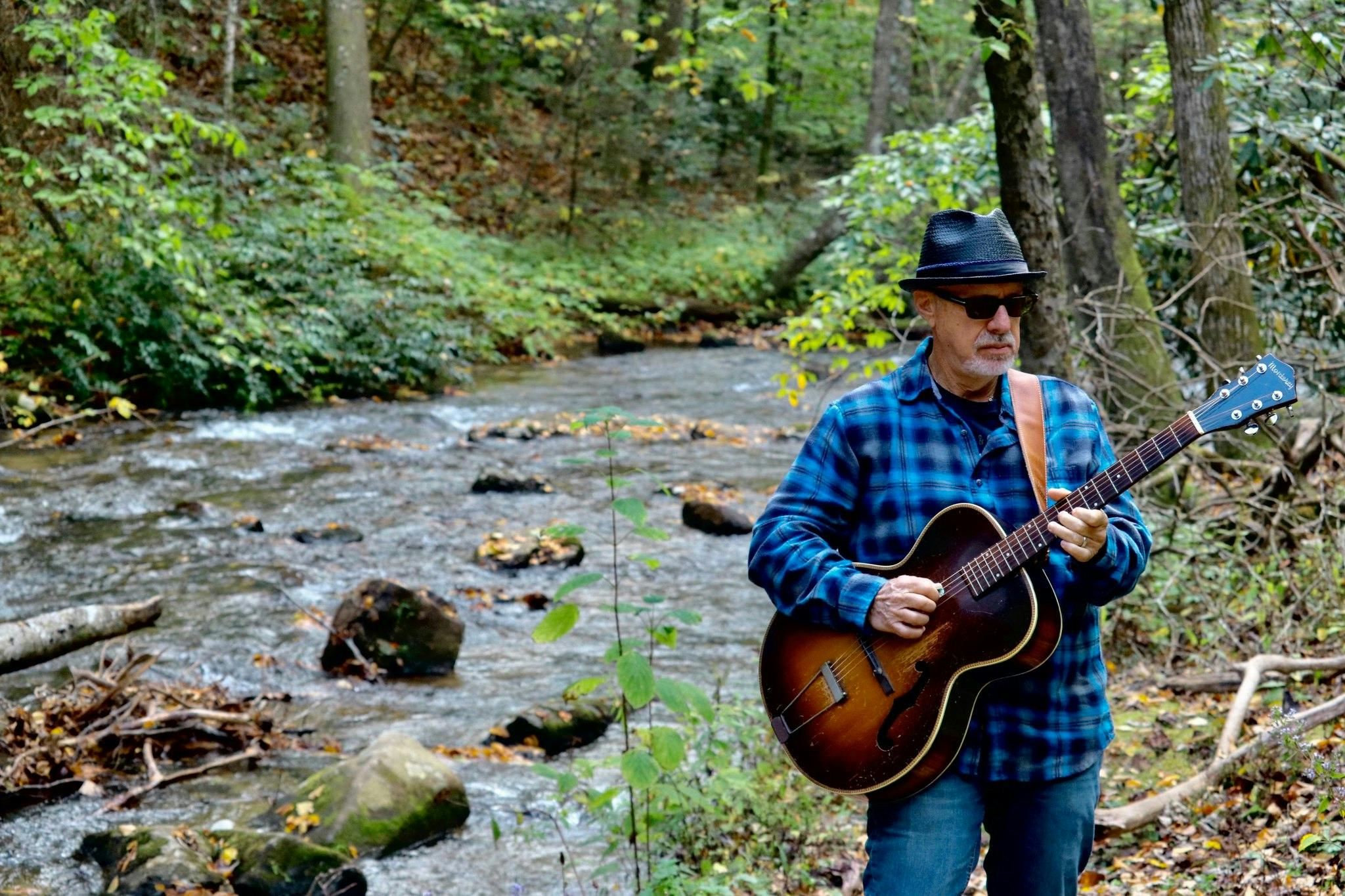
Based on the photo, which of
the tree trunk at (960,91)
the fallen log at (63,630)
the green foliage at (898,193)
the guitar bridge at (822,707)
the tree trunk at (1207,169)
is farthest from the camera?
the tree trunk at (960,91)

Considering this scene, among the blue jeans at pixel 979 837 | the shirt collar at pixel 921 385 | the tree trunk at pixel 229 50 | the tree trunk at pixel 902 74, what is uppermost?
the tree trunk at pixel 902 74

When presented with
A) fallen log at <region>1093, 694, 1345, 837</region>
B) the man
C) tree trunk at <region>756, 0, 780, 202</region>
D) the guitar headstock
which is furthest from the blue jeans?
tree trunk at <region>756, 0, 780, 202</region>

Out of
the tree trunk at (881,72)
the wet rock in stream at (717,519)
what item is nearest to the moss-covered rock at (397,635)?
the wet rock in stream at (717,519)

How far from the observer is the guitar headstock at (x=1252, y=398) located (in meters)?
2.48

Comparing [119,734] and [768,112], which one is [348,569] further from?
[768,112]

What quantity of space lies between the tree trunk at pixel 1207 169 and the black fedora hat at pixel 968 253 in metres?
5.31

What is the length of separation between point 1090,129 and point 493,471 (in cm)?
596

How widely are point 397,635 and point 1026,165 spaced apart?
4.32 meters

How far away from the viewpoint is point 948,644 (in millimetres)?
2656

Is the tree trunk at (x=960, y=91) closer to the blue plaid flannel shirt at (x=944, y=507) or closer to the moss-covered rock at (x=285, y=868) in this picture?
the moss-covered rock at (x=285, y=868)

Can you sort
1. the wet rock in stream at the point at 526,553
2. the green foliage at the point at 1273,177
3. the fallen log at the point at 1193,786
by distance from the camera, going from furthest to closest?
the wet rock in stream at the point at 526,553 → the green foliage at the point at 1273,177 → the fallen log at the point at 1193,786

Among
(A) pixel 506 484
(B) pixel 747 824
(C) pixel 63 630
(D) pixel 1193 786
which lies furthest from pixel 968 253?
(A) pixel 506 484

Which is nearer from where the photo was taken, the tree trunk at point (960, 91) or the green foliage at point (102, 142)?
the green foliage at point (102, 142)

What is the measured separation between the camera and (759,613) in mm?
8328
